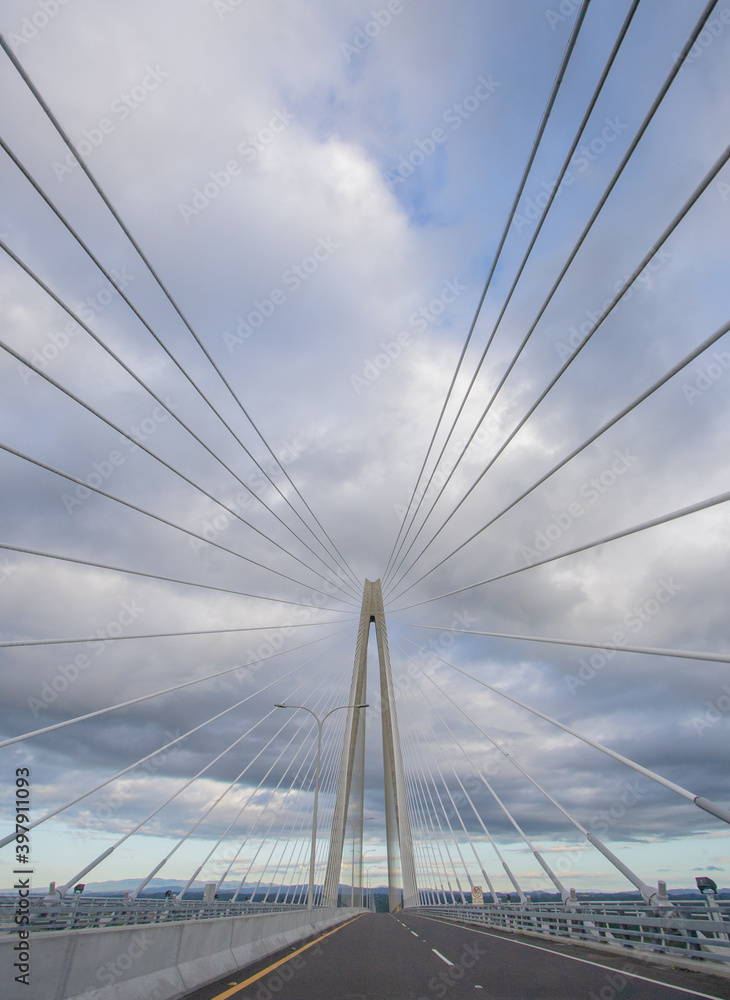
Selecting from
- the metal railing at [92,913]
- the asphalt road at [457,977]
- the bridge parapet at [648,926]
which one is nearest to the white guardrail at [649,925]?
the bridge parapet at [648,926]

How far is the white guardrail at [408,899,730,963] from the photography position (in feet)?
41.6

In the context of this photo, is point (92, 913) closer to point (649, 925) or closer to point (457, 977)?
point (457, 977)

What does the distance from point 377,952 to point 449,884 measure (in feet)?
116

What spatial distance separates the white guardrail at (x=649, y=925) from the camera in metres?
12.7

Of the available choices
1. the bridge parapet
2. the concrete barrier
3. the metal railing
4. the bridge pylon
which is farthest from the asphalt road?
the bridge pylon

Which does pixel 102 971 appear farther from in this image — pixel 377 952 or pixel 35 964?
pixel 377 952

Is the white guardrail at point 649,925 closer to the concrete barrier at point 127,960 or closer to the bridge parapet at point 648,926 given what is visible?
the bridge parapet at point 648,926

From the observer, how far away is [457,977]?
456 inches

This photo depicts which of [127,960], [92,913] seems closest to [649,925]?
[127,960]

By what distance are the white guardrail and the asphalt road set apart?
586mm

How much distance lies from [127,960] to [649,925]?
12178 millimetres

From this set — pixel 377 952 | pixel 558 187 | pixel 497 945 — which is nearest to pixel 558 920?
pixel 497 945

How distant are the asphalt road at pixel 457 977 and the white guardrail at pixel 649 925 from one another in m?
0.59

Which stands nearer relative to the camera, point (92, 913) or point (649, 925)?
point (649, 925)
